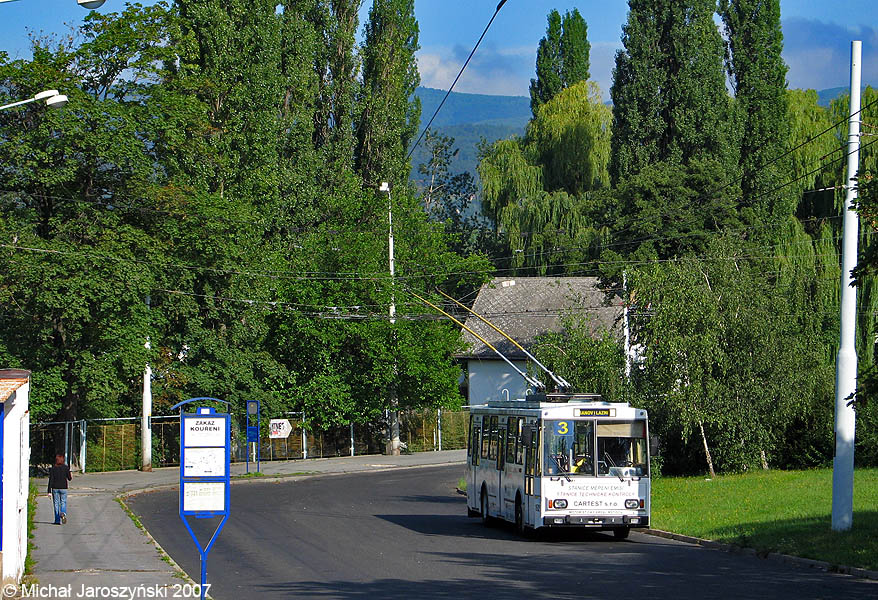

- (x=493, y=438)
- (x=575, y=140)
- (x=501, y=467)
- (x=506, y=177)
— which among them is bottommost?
(x=501, y=467)

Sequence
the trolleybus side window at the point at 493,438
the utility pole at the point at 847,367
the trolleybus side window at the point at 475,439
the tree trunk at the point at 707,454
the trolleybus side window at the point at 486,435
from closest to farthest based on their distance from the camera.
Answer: the utility pole at the point at 847,367
the trolleybus side window at the point at 493,438
the trolleybus side window at the point at 486,435
the trolleybus side window at the point at 475,439
the tree trunk at the point at 707,454

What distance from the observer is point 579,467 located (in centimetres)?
2062

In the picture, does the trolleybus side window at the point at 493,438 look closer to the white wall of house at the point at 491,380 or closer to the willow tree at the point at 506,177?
the white wall of house at the point at 491,380

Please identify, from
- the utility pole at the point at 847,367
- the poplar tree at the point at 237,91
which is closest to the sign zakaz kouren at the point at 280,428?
the poplar tree at the point at 237,91

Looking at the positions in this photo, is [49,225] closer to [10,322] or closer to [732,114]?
[10,322]

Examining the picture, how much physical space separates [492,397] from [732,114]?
814 inches

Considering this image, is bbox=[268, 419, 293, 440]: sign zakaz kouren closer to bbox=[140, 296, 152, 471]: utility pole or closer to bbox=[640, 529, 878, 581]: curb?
bbox=[140, 296, 152, 471]: utility pole

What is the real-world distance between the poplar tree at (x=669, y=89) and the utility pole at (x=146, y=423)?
25.7 meters

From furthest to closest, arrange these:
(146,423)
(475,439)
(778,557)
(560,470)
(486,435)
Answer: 1. (146,423)
2. (475,439)
3. (486,435)
4. (560,470)
5. (778,557)

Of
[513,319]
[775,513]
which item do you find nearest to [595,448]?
[775,513]

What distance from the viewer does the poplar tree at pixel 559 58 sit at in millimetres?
76750

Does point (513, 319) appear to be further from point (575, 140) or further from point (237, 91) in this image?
point (237, 91)

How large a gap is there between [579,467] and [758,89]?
38.8 meters

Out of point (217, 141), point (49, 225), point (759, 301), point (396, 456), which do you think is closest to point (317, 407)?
point (396, 456)
